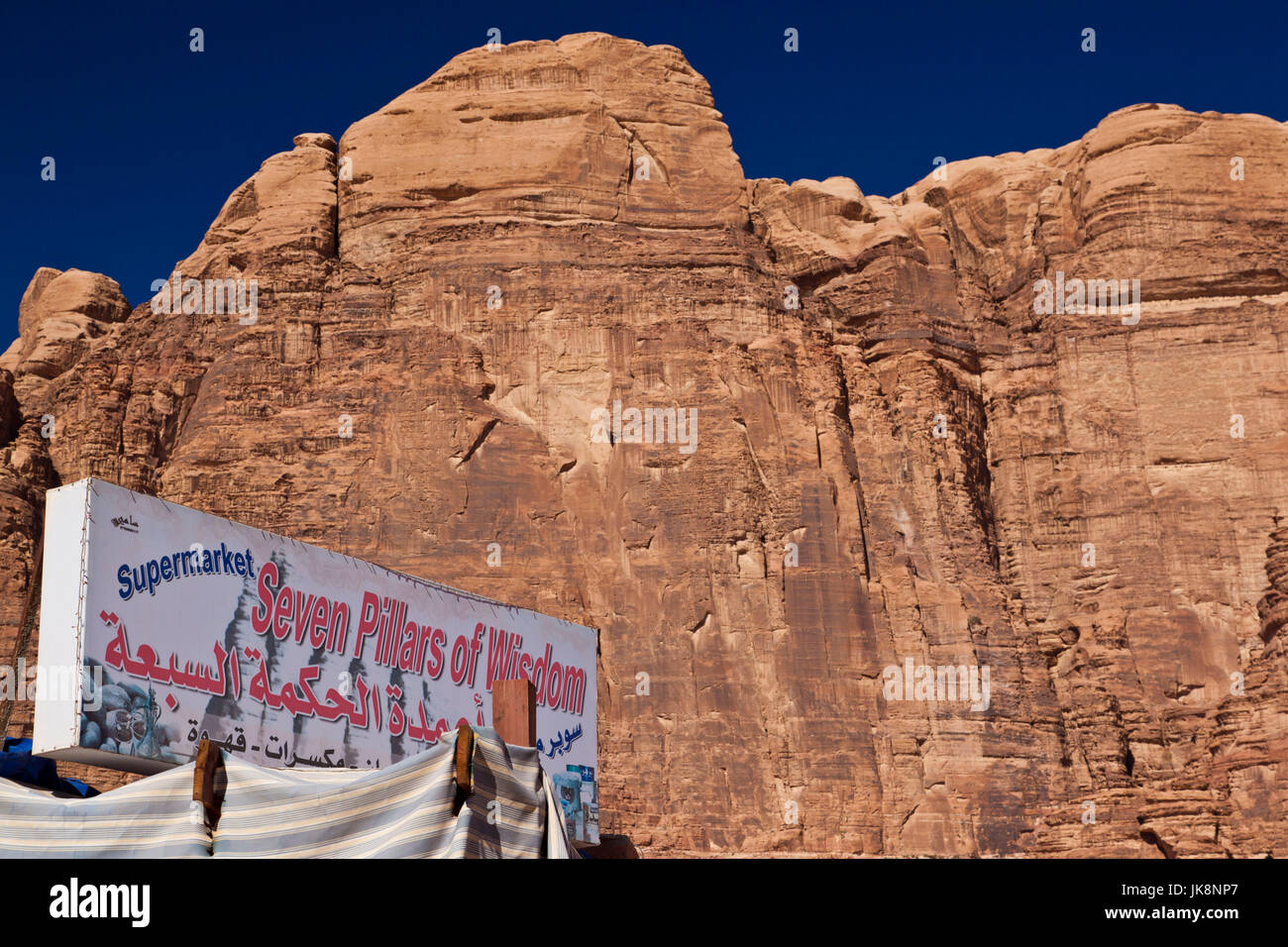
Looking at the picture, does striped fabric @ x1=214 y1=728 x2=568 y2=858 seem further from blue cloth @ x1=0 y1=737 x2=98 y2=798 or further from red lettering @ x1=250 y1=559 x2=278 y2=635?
red lettering @ x1=250 y1=559 x2=278 y2=635

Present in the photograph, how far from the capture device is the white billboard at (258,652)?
16828mm

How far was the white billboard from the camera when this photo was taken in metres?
16.8

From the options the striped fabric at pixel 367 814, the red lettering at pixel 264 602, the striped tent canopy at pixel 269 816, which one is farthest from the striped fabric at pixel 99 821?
the red lettering at pixel 264 602

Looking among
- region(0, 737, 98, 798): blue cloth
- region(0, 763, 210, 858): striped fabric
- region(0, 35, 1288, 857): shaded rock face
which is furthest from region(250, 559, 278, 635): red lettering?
region(0, 35, 1288, 857): shaded rock face

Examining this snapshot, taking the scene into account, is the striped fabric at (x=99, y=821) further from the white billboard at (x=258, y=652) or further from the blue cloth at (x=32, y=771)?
the white billboard at (x=258, y=652)

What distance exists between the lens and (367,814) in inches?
423

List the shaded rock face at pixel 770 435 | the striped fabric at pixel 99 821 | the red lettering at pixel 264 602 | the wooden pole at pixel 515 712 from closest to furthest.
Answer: the striped fabric at pixel 99 821, the wooden pole at pixel 515 712, the red lettering at pixel 264 602, the shaded rock face at pixel 770 435

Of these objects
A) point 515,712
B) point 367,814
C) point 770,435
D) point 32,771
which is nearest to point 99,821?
point 367,814

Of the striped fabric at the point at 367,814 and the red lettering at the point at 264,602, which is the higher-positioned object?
the red lettering at the point at 264,602

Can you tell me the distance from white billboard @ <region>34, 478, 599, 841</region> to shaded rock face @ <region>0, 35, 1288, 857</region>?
26.3 m

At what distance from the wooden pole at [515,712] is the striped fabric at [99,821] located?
2739mm

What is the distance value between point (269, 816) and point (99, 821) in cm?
112
